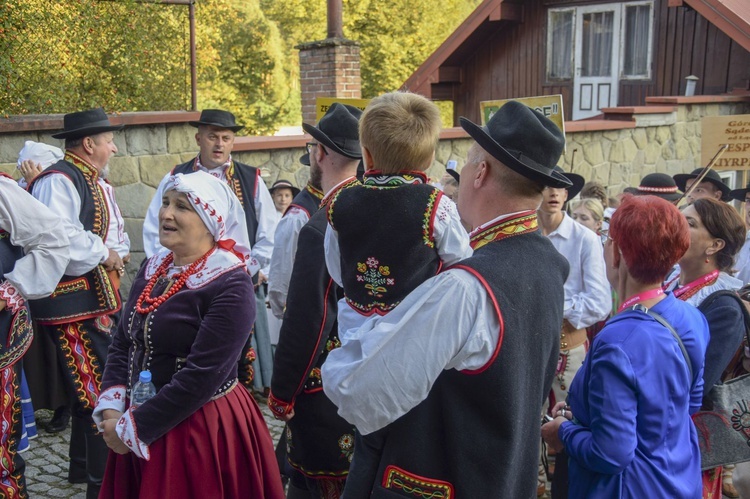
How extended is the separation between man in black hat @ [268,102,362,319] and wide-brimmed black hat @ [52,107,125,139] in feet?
5.72

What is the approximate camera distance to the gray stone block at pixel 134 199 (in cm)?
656

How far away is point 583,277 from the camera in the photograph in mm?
4457

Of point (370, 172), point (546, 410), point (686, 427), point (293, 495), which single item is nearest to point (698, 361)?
point (686, 427)

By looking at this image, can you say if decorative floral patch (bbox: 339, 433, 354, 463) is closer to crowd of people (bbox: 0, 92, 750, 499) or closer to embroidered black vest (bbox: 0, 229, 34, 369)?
crowd of people (bbox: 0, 92, 750, 499)

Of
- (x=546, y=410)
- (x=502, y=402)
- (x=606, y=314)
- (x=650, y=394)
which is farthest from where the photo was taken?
(x=546, y=410)

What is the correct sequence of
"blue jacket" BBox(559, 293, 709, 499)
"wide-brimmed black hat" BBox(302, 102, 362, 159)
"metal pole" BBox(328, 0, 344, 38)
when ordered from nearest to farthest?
"blue jacket" BBox(559, 293, 709, 499) → "wide-brimmed black hat" BBox(302, 102, 362, 159) → "metal pole" BBox(328, 0, 344, 38)

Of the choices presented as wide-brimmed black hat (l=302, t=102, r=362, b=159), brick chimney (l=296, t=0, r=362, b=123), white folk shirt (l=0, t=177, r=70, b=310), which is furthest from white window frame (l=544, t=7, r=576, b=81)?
white folk shirt (l=0, t=177, r=70, b=310)

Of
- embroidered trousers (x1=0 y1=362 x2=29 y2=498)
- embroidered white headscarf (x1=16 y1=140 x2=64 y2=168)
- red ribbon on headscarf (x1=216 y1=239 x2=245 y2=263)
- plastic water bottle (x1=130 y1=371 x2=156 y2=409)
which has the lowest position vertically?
embroidered trousers (x1=0 y1=362 x2=29 y2=498)

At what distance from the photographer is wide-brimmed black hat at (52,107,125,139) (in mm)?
4750

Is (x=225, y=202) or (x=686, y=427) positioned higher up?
(x=225, y=202)

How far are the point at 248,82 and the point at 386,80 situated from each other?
14.0 feet

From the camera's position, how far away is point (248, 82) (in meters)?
21.7

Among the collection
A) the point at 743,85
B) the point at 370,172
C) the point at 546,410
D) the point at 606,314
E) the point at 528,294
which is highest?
the point at 743,85

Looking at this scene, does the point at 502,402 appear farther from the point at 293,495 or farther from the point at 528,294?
the point at 293,495
